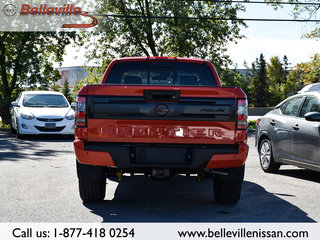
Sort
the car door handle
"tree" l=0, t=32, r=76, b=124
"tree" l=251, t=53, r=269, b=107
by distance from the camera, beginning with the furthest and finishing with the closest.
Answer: "tree" l=251, t=53, r=269, b=107 → "tree" l=0, t=32, r=76, b=124 → the car door handle

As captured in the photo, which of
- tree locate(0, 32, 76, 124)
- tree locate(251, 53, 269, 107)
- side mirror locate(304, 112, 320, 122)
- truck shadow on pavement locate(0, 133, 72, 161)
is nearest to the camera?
side mirror locate(304, 112, 320, 122)

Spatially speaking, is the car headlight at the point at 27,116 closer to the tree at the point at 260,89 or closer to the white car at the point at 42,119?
the white car at the point at 42,119

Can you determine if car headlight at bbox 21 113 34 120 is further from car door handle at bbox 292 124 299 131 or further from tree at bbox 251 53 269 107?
tree at bbox 251 53 269 107

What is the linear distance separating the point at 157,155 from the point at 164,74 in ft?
6.42

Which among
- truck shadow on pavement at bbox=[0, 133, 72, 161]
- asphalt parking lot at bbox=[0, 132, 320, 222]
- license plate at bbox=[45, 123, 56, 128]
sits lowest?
truck shadow on pavement at bbox=[0, 133, 72, 161]

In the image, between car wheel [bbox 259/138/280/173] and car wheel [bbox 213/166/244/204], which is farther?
car wheel [bbox 259/138/280/173]

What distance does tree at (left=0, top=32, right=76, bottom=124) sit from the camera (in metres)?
26.9

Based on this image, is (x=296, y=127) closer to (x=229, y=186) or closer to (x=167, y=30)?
(x=229, y=186)

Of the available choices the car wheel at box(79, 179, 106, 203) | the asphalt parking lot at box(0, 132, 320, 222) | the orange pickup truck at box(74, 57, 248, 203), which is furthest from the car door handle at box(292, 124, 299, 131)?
the car wheel at box(79, 179, 106, 203)

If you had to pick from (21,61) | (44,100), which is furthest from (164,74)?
(21,61)

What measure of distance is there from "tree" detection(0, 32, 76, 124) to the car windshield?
896 centimetres

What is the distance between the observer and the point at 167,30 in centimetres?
3284

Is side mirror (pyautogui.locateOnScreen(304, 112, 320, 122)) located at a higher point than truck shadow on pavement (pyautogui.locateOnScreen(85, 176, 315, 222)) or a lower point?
higher

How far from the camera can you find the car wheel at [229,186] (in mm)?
5922
